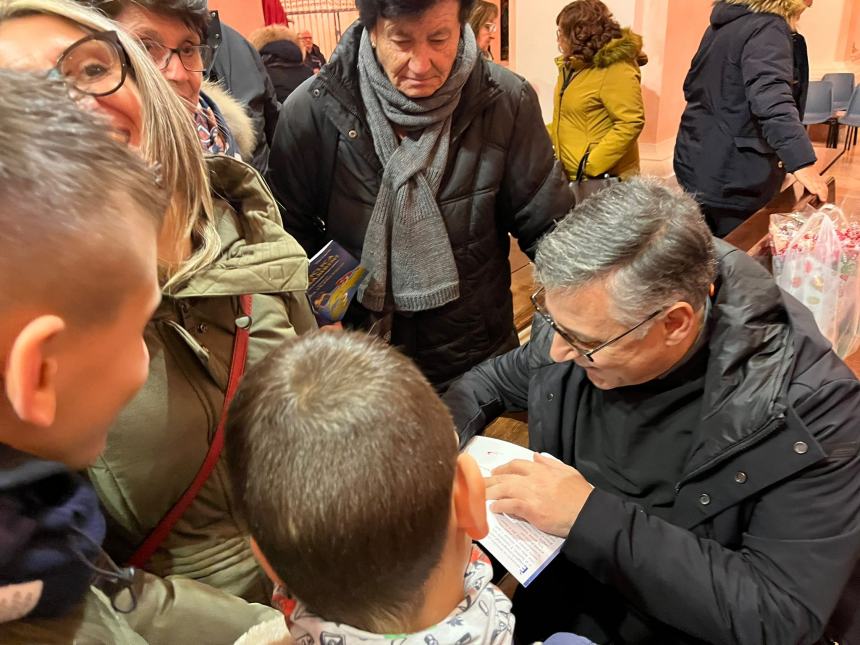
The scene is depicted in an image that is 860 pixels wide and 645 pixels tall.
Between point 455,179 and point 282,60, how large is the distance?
2.25m

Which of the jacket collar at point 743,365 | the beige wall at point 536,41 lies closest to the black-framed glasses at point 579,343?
the jacket collar at point 743,365

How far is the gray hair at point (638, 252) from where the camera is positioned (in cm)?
125

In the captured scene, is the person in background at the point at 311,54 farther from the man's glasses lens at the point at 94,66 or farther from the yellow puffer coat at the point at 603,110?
the man's glasses lens at the point at 94,66

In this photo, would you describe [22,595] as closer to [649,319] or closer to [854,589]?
[649,319]

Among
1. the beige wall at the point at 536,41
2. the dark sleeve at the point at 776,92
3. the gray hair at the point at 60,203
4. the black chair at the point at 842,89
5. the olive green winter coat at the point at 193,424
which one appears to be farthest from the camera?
the black chair at the point at 842,89

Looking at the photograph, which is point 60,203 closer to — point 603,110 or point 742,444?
point 742,444

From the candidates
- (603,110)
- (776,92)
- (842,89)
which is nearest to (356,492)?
(776,92)

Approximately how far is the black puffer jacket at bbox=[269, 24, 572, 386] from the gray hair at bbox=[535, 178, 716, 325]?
1.99 ft

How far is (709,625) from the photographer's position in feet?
4.00

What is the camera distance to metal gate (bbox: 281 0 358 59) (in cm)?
700

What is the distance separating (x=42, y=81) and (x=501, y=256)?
5.12 feet

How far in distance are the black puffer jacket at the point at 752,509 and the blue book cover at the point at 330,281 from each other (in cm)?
81

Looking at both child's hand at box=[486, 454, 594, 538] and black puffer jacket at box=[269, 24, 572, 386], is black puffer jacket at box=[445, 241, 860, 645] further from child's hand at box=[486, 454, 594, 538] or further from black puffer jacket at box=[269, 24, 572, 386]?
black puffer jacket at box=[269, 24, 572, 386]

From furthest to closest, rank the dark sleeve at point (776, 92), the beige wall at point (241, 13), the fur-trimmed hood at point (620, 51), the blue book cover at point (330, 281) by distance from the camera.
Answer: the beige wall at point (241, 13) < the fur-trimmed hood at point (620, 51) < the dark sleeve at point (776, 92) < the blue book cover at point (330, 281)
